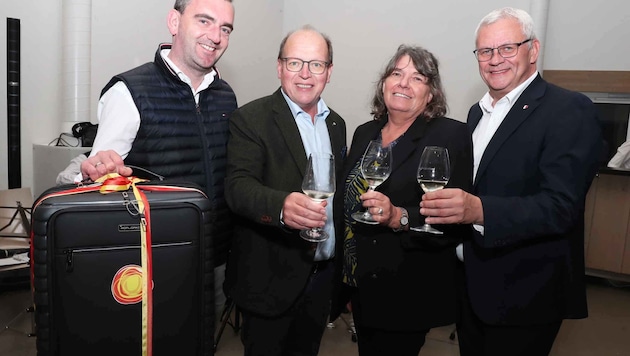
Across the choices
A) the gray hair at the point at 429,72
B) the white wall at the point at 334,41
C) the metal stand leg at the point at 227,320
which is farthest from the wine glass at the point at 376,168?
the white wall at the point at 334,41

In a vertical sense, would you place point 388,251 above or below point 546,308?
above

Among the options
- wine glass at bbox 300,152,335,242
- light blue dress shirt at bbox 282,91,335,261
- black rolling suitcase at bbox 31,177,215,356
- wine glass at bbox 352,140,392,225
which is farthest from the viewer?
light blue dress shirt at bbox 282,91,335,261

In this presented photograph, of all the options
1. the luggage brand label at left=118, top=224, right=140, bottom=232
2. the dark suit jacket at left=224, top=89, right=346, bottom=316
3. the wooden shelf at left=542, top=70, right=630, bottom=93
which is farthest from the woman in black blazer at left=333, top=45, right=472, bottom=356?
the wooden shelf at left=542, top=70, right=630, bottom=93

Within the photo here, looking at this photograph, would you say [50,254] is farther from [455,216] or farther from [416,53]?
[416,53]

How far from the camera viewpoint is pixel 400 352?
186 centimetres

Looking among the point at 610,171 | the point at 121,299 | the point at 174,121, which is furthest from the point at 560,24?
the point at 121,299

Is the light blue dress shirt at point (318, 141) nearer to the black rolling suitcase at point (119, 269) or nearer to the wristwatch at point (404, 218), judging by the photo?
the wristwatch at point (404, 218)

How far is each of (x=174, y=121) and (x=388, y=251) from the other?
89 centimetres

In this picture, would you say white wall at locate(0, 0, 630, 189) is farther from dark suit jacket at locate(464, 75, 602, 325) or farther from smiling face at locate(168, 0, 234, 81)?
dark suit jacket at locate(464, 75, 602, 325)

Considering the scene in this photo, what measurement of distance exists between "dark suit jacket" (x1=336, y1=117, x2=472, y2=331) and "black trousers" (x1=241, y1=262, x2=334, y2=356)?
7.1 inches

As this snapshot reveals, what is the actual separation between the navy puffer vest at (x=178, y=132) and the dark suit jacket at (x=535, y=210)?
3.06 feet

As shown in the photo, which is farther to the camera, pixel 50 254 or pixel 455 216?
pixel 455 216

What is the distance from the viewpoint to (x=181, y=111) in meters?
1.77

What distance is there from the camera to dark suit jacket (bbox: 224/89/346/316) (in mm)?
1728
